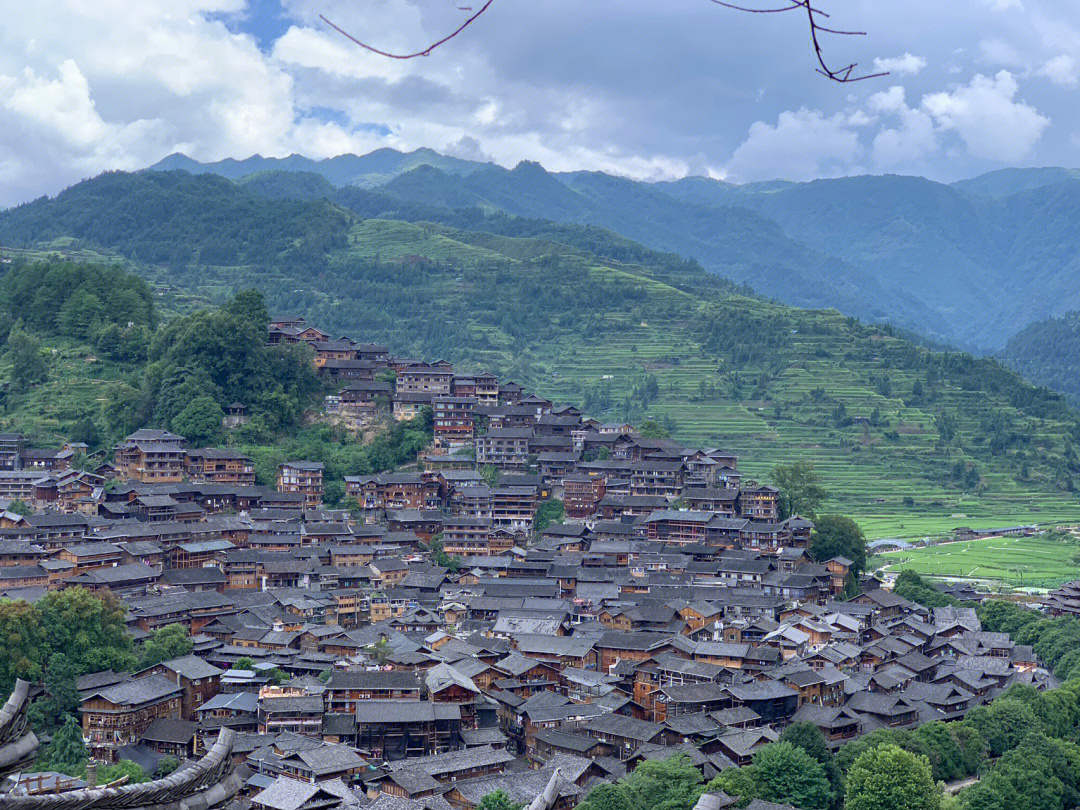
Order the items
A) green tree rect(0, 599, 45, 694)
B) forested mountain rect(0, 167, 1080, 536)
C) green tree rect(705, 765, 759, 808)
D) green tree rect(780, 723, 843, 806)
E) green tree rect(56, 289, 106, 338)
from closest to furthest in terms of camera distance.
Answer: green tree rect(705, 765, 759, 808) → green tree rect(780, 723, 843, 806) → green tree rect(0, 599, 45, 694) → green tree rect(56, 289, 106, 338) → forested mountain rect(0, 167, 1080, 536)

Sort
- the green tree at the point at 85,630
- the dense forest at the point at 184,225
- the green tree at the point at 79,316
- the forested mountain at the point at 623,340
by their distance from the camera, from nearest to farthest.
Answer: the green tree at the point at 85,630 < the green tree at the point at 79,316 < the forested mountain at the point at 623,340 < the dense forest at the point at 184,225

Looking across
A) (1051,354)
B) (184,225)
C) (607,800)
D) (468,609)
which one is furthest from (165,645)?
(1051,354)

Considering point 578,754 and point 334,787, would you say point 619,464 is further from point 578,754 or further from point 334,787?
point 334,787

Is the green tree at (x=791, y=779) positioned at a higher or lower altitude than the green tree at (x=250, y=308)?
lower

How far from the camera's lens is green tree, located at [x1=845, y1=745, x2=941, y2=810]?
18.8 m

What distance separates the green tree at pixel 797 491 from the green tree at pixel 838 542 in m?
3.22

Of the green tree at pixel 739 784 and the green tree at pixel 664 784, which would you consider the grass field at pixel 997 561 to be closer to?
the green tree at pixel 739 784

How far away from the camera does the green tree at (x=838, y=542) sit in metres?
34.2

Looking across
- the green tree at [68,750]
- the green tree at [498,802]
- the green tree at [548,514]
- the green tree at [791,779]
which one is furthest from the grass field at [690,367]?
the green tree at [498,802]

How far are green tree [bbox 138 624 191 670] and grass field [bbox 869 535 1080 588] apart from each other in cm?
2244

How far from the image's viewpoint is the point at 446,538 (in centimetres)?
3369

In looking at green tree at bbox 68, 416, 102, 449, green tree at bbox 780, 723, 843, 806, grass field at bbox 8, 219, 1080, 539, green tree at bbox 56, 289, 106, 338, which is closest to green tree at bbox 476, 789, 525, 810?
green tree at bbox 780, 723, 843, 806

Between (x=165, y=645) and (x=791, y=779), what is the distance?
1290 cm

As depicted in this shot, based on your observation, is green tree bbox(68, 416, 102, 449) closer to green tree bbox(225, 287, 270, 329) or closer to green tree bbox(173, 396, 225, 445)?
green tree bbox(173, 396, 225, 445)
